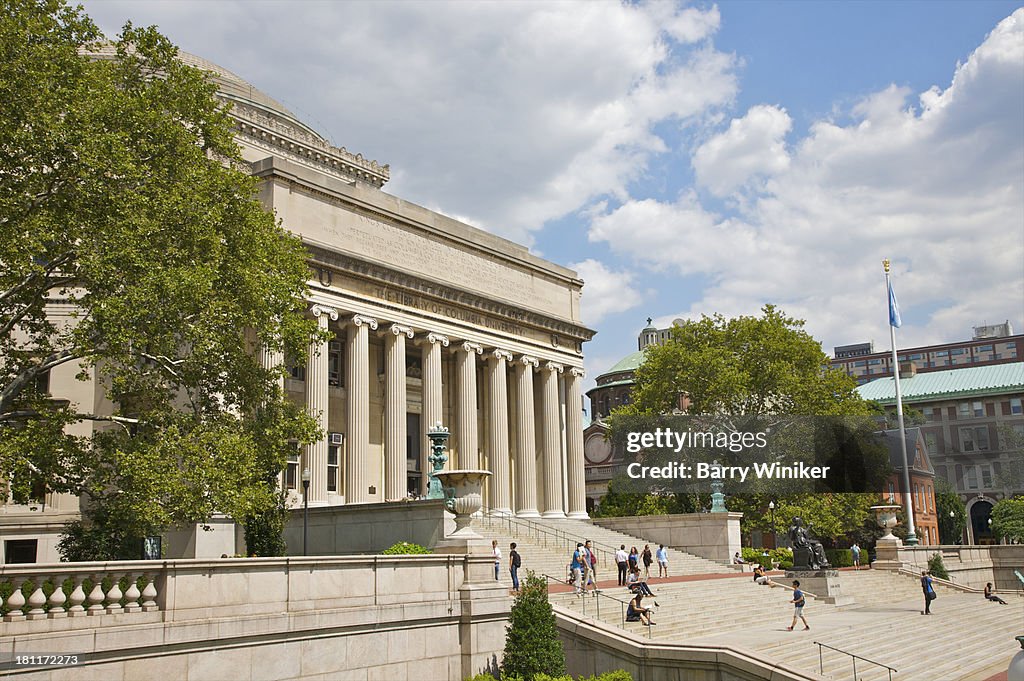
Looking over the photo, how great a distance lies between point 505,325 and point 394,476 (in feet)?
39.6

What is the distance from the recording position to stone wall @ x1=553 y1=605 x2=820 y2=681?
21.0 m

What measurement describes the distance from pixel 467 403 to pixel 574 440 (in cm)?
1056

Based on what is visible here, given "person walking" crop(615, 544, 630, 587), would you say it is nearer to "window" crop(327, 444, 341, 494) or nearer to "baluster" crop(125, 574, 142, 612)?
"window" crop(327, 444, 341, 494)

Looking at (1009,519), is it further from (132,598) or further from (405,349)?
(132,598)

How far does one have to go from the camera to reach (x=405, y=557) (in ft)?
67.3

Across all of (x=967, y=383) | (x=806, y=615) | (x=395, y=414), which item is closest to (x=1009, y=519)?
(x=967, y=383)

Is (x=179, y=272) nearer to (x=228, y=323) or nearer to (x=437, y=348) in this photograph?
(x=228, y=323)

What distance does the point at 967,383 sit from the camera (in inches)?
3100

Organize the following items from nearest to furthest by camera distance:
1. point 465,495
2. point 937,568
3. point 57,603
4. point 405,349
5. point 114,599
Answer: point 57,603 < point 114,599 < point 465,495 < point 405,349 < point 937,568

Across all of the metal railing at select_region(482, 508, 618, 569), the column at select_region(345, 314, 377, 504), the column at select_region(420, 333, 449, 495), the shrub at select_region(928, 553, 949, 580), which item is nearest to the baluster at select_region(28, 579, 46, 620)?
the column at select_region(345, 314, 377, 504)

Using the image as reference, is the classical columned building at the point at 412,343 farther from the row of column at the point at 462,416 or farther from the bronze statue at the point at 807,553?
the bronze statue at the point at 807,553

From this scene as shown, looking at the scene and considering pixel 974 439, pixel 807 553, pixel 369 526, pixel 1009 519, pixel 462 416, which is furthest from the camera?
pixel 1009 519

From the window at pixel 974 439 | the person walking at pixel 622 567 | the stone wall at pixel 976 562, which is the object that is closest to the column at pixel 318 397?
the person walking at pixel 622 567

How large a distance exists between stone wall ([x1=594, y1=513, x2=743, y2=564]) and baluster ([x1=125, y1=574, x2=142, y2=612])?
31688 millimetres
